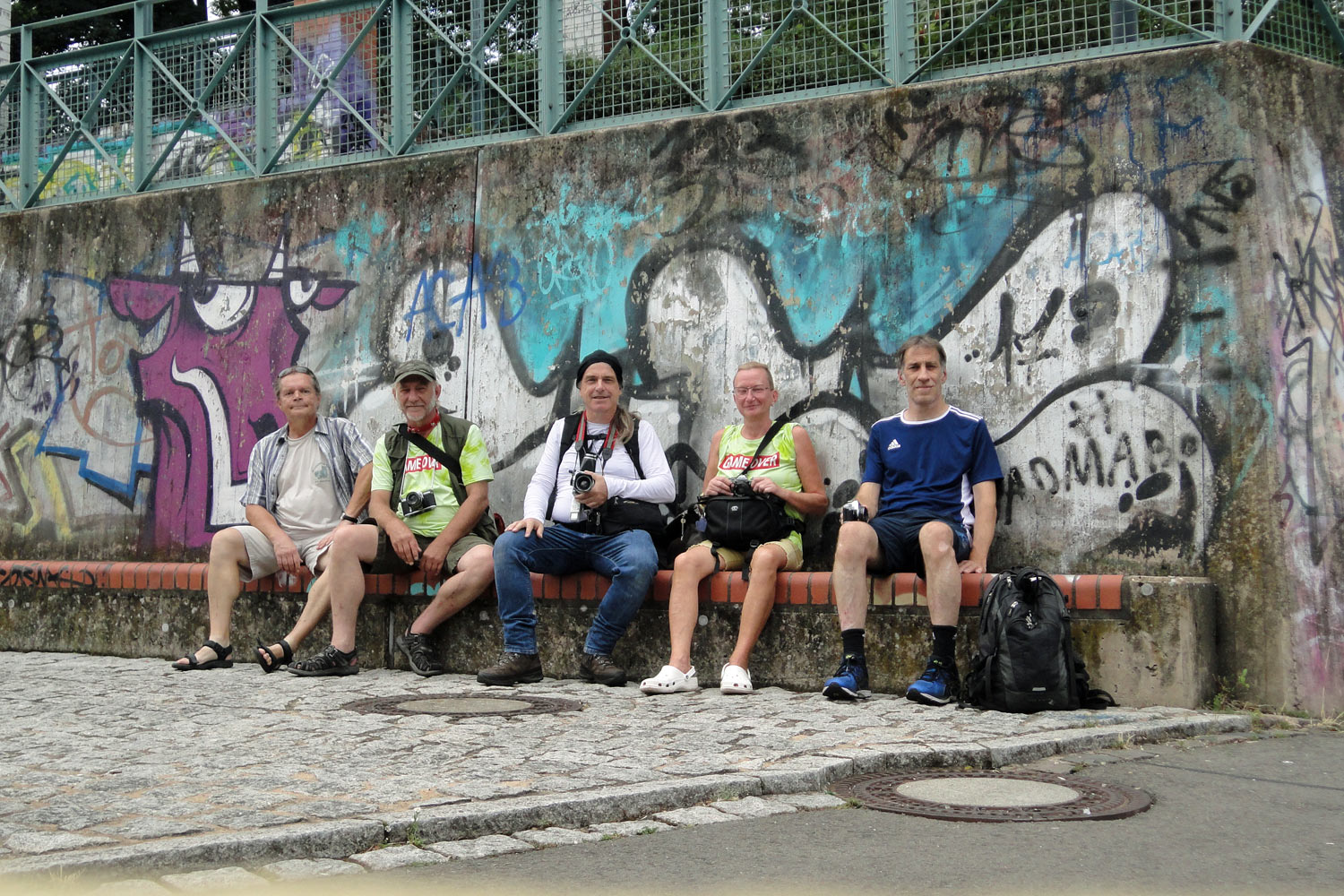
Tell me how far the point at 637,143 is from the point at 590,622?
264 centimetres

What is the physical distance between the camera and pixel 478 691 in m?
6.31

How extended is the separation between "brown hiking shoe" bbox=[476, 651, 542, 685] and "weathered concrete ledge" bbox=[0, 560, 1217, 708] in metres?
0.37

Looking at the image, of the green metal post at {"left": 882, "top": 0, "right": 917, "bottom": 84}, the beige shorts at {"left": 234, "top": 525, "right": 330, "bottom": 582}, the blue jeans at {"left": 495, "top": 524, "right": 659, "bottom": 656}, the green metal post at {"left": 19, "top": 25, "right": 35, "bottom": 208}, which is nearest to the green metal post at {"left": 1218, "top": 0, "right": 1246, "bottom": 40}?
the green metal post at {"left": 882, "top": 0, "right": 917, "bottom": 84}

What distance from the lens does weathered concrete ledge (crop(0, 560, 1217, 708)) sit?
5.89 m

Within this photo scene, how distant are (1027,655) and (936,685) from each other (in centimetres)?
44

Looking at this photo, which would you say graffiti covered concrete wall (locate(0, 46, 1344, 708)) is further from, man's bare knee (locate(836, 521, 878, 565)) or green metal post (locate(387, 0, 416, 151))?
man's bare knee (locate(836, 521, 878, 565))

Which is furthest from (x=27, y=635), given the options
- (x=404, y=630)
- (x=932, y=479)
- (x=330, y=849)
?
(x=330, y=849)

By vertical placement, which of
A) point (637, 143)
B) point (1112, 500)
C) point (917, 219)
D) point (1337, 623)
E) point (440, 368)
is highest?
point (637, 143)

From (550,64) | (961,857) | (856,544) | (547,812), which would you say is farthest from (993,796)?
(550,64)

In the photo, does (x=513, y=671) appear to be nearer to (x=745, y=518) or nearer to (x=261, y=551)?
(x=745, y=518)

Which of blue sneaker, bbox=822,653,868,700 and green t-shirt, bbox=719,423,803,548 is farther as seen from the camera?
green t-shirt, bbox=719,423,803,548

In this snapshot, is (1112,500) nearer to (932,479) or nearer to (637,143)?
(932,479)

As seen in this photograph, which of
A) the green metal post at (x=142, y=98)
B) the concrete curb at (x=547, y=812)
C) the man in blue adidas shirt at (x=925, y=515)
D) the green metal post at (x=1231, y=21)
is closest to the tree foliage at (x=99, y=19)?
the green metal post at (x=142, y=98)

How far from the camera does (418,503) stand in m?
7.27
